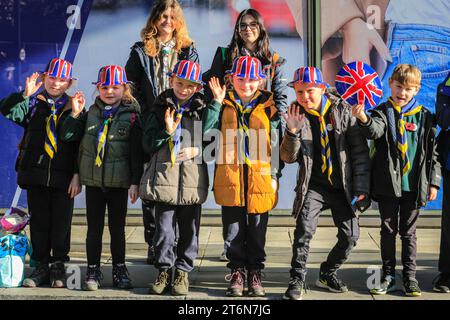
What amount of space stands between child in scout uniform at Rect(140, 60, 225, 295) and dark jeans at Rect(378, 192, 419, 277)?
1.37 meters

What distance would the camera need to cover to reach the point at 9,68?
858 centimetres

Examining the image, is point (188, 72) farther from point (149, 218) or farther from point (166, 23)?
point (149, 218)

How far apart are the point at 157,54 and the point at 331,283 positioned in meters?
2.33

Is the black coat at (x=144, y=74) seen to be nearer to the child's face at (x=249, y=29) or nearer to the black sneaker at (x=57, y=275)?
the child's face at (x=249, y=29)

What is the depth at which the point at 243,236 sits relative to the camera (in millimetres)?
5824

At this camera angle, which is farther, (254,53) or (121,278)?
(254,53)

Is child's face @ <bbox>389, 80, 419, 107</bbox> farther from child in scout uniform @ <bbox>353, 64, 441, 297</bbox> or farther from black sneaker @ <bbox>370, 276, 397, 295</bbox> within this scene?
black sneaker @ <bbox>370, 276, 397, 295</bbox>

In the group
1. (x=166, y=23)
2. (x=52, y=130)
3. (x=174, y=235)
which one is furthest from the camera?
(x=166, y=23)

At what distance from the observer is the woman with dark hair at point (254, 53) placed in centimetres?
640

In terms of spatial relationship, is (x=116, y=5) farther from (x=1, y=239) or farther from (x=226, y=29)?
(x=1, y=239)

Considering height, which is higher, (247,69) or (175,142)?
(247,69)

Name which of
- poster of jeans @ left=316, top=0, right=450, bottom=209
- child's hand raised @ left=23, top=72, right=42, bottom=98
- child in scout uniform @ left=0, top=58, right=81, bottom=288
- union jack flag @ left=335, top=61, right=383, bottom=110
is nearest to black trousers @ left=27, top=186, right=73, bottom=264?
child in scout uniform @ left=0, top=58, right=81, bottom=288

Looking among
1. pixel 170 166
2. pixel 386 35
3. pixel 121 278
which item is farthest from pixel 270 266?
pixel 386 35

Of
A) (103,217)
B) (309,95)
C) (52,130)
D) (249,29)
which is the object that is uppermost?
(249,29)
